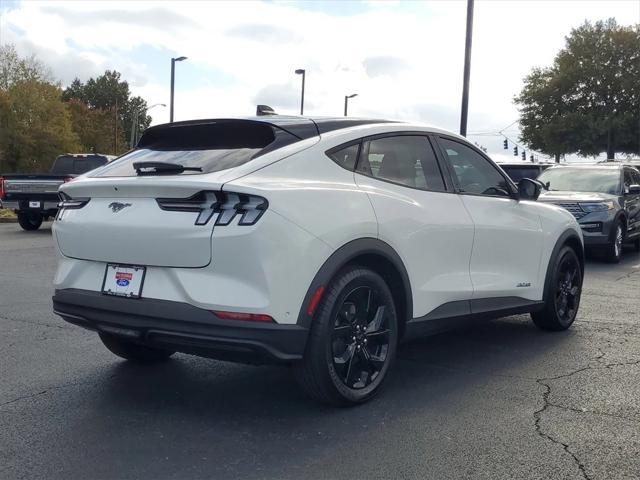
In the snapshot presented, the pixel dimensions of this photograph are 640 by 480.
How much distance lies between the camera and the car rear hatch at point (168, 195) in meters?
3.85

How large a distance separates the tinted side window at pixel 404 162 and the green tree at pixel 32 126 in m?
59.4

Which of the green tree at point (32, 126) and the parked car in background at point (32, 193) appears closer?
the parked car in background at point (32, 193)

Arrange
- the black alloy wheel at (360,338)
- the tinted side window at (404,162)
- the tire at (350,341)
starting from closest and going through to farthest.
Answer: the tire at (350,341) < the black alloy wheel at (360,338) < the tinted side window at (404,162)

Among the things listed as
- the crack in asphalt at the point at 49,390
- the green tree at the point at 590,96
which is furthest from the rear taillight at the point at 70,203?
the green tree at the point at 590,96

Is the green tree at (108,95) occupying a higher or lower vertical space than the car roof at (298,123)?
higher

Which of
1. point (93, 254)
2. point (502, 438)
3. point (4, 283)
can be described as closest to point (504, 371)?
point (502, 438)

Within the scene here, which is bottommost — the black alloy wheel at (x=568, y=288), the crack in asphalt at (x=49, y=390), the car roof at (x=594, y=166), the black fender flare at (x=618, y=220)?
the crack in asphalt at (x=49, y=390)

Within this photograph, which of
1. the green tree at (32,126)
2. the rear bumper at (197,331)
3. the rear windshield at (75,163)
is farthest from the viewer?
the green tree at (32,126)

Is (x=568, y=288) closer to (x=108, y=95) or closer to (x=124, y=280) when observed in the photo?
(x=124, y=280)

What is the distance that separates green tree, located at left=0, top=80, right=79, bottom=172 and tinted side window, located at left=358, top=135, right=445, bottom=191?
5941cm

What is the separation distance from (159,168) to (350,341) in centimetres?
147

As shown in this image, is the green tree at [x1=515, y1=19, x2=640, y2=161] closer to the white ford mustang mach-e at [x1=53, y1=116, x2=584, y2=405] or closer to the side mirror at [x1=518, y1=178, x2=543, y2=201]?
the side mirror at [x1=518, y1=178, x2=543, y2=201]

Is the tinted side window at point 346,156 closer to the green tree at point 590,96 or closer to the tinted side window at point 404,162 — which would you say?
the tinted side window at point 404,162

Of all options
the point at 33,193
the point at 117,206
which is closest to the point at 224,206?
the point at 117,206
